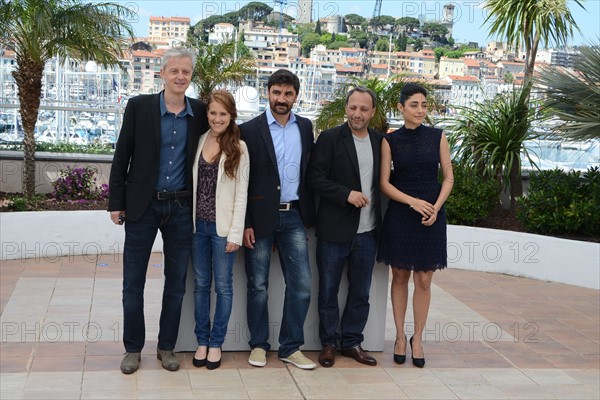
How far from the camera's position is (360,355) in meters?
5.62

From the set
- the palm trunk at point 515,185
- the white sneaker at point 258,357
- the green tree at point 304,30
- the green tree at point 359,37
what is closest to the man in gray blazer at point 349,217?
the white sneaker at point 258,357

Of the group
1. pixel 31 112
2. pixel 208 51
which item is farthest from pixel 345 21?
pixel 31 112

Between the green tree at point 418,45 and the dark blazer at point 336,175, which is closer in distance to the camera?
the dark blazer at point 336,175

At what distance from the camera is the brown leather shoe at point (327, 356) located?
552 centimetres

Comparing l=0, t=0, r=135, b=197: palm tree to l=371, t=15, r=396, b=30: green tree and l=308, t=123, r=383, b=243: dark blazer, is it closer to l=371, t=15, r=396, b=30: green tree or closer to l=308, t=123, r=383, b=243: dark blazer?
l=308, t=123, r=383, b=243: dark blazer

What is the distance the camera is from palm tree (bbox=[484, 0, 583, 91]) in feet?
40.5

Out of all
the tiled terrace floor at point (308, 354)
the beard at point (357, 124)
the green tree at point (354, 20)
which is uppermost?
the green tree at point (354, 20)

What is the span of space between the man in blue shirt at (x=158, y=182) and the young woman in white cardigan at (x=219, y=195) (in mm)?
69

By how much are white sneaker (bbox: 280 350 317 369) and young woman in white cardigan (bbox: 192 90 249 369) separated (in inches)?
22.7

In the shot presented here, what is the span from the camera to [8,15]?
29.8ft

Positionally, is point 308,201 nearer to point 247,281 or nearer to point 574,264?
point 247,281

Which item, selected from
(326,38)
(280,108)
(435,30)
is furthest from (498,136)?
(326,38)

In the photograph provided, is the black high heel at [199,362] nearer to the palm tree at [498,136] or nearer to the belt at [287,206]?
the belt at [287,206]

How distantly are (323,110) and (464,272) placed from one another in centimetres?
313
